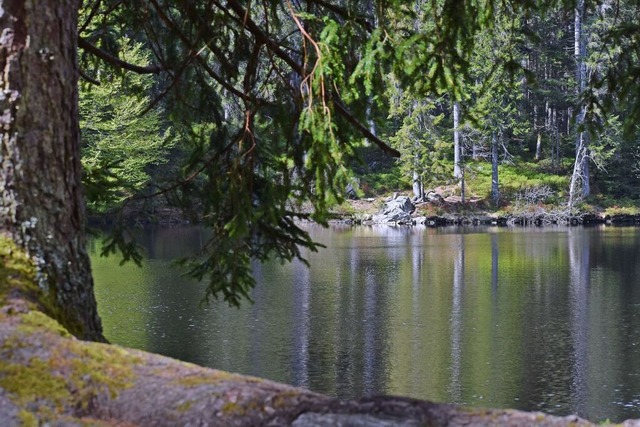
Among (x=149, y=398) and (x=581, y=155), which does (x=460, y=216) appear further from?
(x=149, y=398)

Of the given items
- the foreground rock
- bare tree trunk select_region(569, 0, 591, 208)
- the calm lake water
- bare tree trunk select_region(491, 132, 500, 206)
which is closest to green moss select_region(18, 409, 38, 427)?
the foreground rock

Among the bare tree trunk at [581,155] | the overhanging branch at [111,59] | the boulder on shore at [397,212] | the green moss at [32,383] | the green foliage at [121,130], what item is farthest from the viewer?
the boulder on shore at [397,212]

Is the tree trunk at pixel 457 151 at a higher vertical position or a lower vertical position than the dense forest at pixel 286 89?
higher

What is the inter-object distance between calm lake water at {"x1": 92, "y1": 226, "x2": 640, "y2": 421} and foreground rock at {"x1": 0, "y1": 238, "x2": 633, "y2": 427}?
974 centimetres

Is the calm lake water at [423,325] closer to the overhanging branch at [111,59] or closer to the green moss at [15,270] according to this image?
the overhanging branch at [111,59]

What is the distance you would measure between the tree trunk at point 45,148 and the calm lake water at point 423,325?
371 inches

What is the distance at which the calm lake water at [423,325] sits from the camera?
1266cm

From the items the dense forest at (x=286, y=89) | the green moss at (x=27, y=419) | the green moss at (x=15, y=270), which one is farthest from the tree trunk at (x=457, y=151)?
the green moss at (x=27, y=419)

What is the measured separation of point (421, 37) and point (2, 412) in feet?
10.5

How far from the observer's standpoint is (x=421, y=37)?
467 cm

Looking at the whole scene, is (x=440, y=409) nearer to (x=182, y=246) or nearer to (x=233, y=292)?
(x=233, y=292)

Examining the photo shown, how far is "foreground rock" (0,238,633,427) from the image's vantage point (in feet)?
7.11

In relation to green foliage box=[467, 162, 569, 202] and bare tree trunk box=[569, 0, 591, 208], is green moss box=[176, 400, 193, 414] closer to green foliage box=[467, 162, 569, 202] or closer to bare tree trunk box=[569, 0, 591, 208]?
bare tree trunk box=[569, 0, 591, 208]

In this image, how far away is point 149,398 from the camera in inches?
91.0
